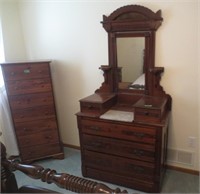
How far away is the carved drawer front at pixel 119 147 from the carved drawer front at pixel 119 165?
58 mm

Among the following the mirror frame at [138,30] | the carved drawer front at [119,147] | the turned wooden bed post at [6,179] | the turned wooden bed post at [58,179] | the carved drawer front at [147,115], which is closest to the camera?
the turned wooden bed post at [58,179]

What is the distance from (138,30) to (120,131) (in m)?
1.07

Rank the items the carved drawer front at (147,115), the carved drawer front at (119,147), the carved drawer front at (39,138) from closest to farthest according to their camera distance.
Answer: the carved drawer front at (147,115)
the carved drawer front at (119,147)
the carved drawer front at (39,138)

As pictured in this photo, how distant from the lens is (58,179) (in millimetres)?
1188

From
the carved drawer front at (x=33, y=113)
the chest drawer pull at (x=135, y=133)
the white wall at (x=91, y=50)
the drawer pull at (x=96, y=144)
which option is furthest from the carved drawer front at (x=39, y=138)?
the chest drawer pull at (x=135, y=133)

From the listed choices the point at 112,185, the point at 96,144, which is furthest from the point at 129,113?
the point at 112,185

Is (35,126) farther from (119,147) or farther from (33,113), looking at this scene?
(119,147)

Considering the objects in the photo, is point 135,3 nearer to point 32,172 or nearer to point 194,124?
point 194,124

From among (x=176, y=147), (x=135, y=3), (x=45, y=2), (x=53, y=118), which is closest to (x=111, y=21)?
(x=135, y=3)

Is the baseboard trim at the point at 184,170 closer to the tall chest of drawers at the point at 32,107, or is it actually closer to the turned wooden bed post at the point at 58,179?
the tall chest of drawers at the point at 32,107

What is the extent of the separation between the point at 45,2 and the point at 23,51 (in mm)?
759

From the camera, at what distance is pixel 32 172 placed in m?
1.28

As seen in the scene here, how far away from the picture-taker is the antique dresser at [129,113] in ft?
6.19

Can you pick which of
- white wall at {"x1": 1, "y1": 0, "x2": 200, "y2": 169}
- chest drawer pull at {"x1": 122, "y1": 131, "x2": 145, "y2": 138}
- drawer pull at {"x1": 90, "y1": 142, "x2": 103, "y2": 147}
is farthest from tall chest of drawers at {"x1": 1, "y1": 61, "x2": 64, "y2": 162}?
chest drawer pull at {"x1": 122, "y1": 131, "x2": 145, "y2": 138}
